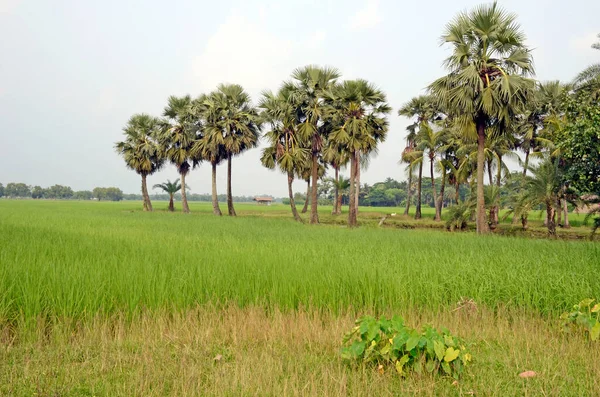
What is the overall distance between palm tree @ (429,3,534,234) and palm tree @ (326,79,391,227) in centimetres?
664

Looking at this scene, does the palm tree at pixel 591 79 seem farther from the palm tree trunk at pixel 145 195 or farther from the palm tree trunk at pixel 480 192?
the palm tree trunk at pixel 145 195

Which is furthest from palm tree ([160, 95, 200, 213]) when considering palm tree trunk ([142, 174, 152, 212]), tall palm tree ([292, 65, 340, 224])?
tall palm tree ([292, 65, 340, 224])

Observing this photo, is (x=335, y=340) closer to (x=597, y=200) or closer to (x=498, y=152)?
(x=597, y=200)

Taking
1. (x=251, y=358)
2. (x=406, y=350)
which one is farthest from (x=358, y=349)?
(x=251, y=358)

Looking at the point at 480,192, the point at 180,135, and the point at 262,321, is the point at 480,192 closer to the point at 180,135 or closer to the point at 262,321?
the point at 262,321

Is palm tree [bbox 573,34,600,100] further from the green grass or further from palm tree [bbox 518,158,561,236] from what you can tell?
the green grass

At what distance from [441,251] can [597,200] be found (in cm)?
1311

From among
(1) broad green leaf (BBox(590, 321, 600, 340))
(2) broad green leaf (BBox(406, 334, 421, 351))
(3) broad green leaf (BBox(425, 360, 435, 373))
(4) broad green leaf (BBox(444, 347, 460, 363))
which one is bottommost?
(3) broad green leaf (BBox(425, 360, 435, 373))

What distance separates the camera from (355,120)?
24547 mm

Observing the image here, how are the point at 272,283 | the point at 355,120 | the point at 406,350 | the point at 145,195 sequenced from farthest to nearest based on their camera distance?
the point at 145,195 < the point at 355,120 < the point at 272,283 < the point at 406,350

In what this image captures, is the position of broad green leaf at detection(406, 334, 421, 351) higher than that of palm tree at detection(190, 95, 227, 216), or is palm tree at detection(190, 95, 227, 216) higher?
palm tree at detection(190, 95, 227, 216)

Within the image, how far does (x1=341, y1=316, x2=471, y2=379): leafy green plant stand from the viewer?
3457mm

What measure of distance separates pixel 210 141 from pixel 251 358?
1281 inches

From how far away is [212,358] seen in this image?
13.2ft
